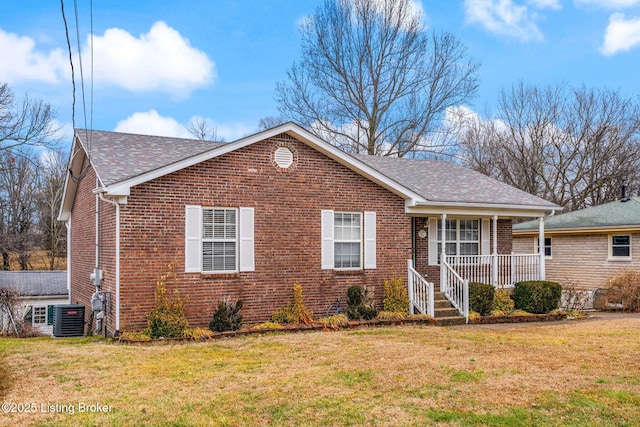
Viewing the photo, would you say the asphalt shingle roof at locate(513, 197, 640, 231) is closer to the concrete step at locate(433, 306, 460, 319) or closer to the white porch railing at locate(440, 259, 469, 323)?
the white porch railing at locate(440, 259, 469, 323)

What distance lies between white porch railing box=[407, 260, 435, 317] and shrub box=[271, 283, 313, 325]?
9.34 feet

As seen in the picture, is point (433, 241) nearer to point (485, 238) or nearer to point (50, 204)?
point (485, 238)

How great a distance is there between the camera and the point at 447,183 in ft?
57.3

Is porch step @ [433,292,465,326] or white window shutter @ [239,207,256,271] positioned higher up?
white window shutter @ [239,207,256,271]

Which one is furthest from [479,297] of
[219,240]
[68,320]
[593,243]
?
[68,320]

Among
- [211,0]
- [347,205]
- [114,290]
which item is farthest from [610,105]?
[114,290]

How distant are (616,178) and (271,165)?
2729 cm

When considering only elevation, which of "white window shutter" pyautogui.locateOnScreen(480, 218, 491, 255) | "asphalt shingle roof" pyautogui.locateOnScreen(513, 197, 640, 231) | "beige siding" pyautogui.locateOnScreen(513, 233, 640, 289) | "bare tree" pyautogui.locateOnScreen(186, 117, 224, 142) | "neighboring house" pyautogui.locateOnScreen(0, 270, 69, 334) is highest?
"bare tree" pyautogui.locateOnScreen(186, 117, 224, 142)

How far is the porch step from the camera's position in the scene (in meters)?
14.1

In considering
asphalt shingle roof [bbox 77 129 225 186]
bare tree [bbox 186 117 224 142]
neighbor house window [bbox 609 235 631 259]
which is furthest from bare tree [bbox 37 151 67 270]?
Answer: neighbor house window [bbox 609 235 631 259]

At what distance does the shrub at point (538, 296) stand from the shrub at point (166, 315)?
916cm

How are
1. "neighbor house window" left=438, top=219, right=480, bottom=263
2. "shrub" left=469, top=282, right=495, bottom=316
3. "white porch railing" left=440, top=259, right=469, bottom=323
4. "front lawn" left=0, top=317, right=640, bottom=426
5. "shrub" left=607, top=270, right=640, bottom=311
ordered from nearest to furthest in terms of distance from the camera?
"front lawn" left=0, top=317, right=640, bottom=426 → "white porch railing" left=440, top=259, right=469, bottom=323 → "shrub" left=469, top=282, right=495, bottom=316 → "neighbor house window" left=438, top=219, right=480, bottom=263 → "shrub" left=607, top=270, right=640, bottom=311

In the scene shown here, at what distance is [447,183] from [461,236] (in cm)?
166

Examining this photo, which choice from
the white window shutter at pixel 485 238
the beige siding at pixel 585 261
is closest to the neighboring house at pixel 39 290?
the white window shutter at pixel 485 238
